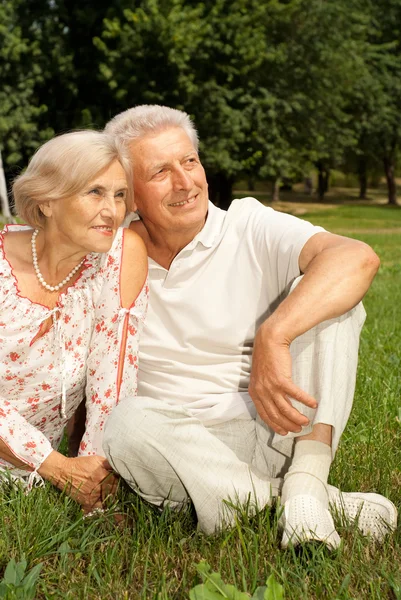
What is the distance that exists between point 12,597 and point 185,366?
1327 mm

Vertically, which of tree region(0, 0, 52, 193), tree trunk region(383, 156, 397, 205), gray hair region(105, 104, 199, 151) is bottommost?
tree trunk region(383, 156, 397, 205)

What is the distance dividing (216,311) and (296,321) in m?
0.55

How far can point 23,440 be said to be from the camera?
10.6 feet

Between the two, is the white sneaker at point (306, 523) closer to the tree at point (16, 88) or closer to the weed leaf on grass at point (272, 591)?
the weed leaf on grass at point (272, 591)

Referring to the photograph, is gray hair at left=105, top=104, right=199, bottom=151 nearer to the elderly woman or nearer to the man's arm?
the elderly woman

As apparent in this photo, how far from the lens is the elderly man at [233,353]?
2889 millimetres

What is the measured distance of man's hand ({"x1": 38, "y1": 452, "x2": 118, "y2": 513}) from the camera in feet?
10.3

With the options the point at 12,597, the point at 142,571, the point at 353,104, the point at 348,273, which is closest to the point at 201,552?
the point at 142,571

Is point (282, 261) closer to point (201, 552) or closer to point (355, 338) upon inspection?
point (355, 338)

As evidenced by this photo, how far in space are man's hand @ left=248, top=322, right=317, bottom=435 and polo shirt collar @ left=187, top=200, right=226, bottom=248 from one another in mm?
637

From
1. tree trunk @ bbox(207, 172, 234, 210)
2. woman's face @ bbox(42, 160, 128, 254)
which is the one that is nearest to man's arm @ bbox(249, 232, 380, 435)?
woman's face @ bbox(42, 160, 128, 254)

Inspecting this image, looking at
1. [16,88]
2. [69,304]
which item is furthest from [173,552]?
[16,88]

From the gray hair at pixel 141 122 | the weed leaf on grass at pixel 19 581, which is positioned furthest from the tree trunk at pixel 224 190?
the weed leaf on grass at pixel 19 581

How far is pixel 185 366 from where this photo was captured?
3.41 m
